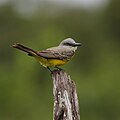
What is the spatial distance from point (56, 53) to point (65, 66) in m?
12.8

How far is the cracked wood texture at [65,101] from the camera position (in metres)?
7.46

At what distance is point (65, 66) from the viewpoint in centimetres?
2170

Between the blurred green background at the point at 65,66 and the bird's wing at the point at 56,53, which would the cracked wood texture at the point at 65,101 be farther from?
the blurred green background at the point at 65,66

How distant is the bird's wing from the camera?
28.7ft

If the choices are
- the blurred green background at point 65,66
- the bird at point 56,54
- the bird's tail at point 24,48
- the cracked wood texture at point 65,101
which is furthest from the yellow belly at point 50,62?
the blurred green background at point 65,66

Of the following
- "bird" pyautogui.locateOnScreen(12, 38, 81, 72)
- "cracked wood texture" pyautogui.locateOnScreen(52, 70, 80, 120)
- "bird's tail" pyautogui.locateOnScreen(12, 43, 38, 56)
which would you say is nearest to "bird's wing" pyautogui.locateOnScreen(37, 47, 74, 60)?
"bird" pyautogui.locateOnScreen(12, 38, 81, 72)

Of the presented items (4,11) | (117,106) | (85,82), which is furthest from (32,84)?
(4,11)

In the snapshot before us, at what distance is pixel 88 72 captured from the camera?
24.5 m

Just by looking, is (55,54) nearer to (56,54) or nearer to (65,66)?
(56,54)

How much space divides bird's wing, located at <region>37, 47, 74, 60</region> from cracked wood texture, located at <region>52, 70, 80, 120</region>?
981 mm

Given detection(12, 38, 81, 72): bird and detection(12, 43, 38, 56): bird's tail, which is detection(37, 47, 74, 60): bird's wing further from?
detection(12, 43, 38, 56): bird's tail

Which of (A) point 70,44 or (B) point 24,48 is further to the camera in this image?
(A) point 70,44

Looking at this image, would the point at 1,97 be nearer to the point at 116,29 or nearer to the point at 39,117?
the point at 39,117

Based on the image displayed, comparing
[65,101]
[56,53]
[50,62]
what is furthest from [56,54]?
[65,101]
